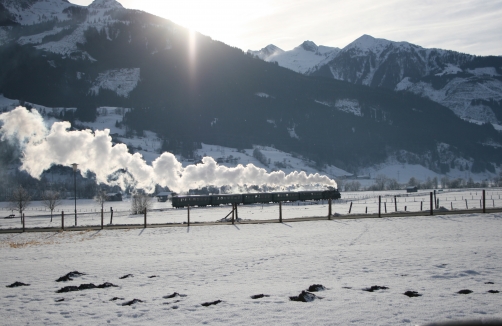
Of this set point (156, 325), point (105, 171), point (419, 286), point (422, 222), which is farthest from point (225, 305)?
point (105, 171)

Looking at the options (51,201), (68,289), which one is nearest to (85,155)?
(51,201)

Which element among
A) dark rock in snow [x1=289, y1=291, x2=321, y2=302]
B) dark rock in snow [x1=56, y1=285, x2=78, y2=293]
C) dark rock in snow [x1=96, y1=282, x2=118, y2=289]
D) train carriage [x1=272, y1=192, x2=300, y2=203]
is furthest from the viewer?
train carriage [x1=272, y1=192, x2=300, y2=203]

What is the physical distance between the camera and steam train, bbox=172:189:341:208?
94812 millimetres

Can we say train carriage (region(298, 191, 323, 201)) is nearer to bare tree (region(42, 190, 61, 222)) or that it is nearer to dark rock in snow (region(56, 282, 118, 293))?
bare tree (region(42, 190, 61, 222))

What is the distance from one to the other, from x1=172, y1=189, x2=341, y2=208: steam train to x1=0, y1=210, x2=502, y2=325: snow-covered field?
62.2 m

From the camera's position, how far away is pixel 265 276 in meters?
18.1

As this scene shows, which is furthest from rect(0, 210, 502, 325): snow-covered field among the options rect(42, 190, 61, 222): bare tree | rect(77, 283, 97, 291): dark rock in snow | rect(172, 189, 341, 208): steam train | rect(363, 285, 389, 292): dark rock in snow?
rect(172, 189, 341, 208): steam train

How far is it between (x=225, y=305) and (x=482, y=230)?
2300 cm

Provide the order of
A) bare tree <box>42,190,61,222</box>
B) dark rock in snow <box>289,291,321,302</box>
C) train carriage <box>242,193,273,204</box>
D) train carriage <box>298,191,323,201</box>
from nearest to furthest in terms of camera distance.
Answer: dark rock in snow <box>289,291,321,302</box>
bare tree <box>42,190,61,222</box>
train carriage <box>242,193,273,204</box>
train carriage <box>298,191,323,201</box>

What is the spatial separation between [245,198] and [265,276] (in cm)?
7906

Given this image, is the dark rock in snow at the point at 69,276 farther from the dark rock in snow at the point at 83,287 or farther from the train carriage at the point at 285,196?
the train carriage at the point at 285,196

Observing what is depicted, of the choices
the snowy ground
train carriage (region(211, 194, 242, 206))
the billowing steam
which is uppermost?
the billowing steam

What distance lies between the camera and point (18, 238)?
36.0 metres

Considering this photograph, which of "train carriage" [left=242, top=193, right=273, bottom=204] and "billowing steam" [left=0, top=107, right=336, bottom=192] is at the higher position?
"billowing steam" [left=0, top=107, right=336, bottom=192]
